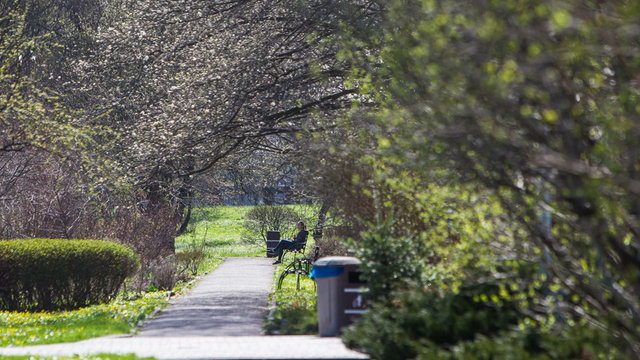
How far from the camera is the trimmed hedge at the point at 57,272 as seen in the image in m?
15.2

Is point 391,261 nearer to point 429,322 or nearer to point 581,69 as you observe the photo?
point 429,322

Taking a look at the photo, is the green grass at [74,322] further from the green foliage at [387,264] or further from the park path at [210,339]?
the green foliage at [387,264]

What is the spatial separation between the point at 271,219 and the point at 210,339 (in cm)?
2297

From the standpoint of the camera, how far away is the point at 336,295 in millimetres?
9820

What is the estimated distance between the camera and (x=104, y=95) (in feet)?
73.1

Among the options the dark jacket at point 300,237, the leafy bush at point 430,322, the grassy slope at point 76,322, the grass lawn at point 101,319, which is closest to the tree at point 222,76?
the grassy slope at point 76,322

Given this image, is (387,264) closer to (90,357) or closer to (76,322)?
(90,357)

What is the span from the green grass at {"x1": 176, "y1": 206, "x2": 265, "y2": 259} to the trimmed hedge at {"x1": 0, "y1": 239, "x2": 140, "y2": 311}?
12.8 meters

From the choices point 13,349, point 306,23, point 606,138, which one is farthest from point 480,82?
point 306,23

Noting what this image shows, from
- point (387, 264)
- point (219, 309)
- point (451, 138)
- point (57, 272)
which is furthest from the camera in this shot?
point (57, 272)

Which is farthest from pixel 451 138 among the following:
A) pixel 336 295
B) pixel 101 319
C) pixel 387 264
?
pixel 101 319

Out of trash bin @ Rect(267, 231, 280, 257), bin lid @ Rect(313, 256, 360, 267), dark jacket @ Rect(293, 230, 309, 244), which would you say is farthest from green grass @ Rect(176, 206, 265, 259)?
bin lid @ Rect(313, 256, 360, 267)

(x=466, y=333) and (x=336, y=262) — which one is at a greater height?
(x=336, y=262)

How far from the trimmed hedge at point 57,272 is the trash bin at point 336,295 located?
6969mm
